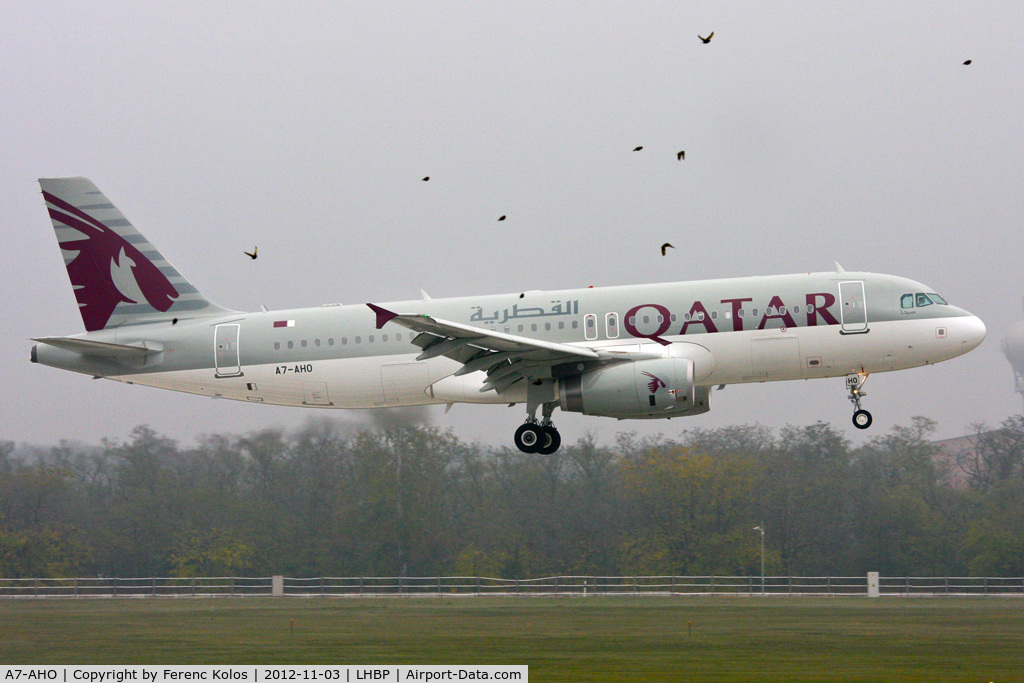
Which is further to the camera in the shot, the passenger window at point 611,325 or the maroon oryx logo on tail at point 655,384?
the passenger window at point 611,325

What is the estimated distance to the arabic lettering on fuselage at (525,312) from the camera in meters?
29.6

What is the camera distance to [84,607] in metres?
46.8

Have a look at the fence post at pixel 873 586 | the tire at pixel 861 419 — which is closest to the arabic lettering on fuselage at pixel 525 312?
the tire at pixel 861 419

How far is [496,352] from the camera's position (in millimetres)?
28281

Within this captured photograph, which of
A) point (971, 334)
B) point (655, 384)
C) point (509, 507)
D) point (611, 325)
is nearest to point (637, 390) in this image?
point (655, 384)

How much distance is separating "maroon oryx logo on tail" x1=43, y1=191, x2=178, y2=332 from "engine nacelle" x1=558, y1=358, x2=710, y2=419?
41.8 ft

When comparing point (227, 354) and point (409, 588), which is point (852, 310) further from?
point (409, 588)

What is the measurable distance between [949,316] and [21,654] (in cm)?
2621

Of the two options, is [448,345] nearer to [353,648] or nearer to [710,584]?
[353,648]

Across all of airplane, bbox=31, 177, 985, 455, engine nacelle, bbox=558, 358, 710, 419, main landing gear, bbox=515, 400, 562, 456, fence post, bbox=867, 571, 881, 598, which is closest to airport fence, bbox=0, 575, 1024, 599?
fence post, bbox=867, 571, 881, 598

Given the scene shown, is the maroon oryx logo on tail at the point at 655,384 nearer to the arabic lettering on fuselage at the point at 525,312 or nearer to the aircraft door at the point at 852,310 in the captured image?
the arabic lettering on fuselage at the point at 525,312

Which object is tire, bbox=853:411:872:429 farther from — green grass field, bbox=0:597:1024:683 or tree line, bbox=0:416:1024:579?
tree line, bbox=0:416:1024:579

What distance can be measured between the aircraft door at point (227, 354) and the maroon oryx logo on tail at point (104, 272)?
2.49 meters

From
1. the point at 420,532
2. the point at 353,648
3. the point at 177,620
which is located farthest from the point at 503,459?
the point at 353,648
